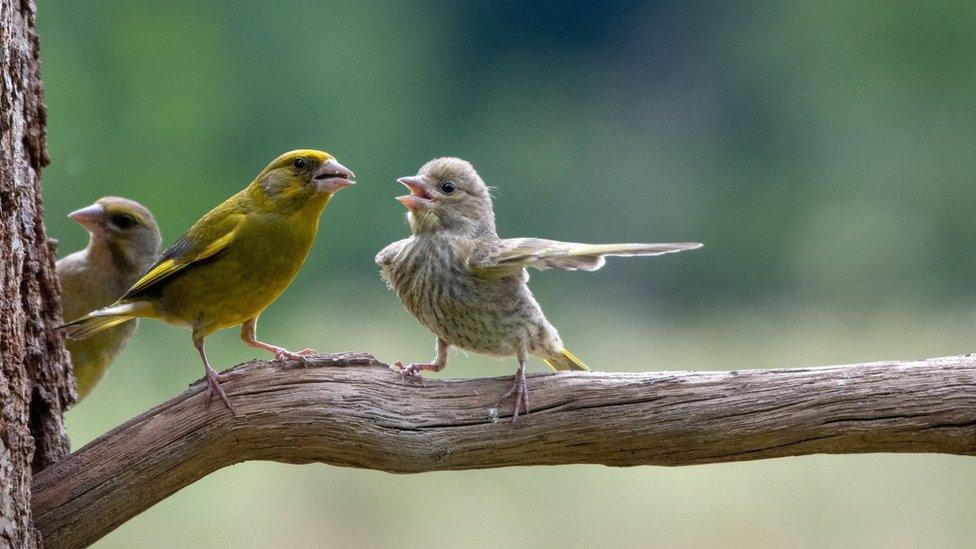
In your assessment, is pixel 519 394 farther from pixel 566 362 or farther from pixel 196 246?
pixel 196 246

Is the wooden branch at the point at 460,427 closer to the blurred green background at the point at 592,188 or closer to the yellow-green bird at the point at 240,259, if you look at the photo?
the yellow-green bird at the point at 240,259

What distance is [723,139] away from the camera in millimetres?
8438

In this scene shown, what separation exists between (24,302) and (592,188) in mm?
5239

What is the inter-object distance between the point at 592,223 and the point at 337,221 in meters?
1.76

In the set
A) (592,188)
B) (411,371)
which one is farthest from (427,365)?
(592,188)

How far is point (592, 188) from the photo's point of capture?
26.1 feet

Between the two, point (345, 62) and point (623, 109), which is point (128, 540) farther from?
point (623, 109)

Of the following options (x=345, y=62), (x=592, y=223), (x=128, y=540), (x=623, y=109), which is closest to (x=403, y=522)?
(x=128, y=540)

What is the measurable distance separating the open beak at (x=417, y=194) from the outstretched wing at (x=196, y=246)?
0.54m

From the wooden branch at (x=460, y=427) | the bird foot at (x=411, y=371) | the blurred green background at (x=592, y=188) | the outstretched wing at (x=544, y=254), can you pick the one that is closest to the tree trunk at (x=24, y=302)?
the wooden branch at (x=460, y=427)

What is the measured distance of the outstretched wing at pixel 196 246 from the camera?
334 centimetres

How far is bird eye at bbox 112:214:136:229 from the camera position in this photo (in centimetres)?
398

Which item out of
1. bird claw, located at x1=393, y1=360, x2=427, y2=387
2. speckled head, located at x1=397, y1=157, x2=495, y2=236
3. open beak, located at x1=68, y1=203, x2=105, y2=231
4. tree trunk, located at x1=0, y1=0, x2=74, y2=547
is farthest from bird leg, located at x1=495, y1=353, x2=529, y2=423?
open beak, located at x1=68, y1=203, x2=105, y2=231

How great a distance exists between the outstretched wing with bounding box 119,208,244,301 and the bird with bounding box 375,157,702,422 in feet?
1.73
